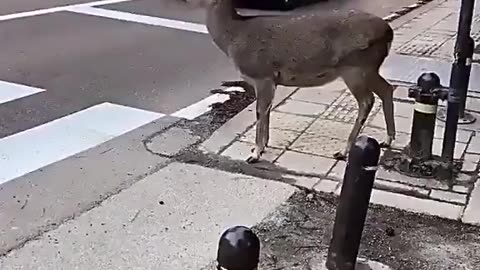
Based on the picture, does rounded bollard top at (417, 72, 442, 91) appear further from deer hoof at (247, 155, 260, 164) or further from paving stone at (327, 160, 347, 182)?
deer hoof at (247, 155, 260, 164)

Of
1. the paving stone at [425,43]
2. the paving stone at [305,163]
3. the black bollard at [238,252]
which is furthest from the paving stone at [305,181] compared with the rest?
the paving stone at [425,43]

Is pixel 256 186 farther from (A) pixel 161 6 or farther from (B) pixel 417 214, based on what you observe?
(A) pixel 161 6

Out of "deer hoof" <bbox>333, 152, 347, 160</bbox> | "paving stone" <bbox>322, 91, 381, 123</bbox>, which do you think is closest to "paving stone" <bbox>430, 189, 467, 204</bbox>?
"deer hoof" <bbox>333, 152, 347, 160</bbox>

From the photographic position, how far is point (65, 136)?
20.5 feet

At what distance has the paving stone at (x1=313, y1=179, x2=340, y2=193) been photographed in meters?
5.21

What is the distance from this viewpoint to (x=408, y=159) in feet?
18.3

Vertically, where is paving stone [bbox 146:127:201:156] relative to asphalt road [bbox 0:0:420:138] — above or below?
above

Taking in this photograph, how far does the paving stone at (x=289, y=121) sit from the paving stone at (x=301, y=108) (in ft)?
0.41

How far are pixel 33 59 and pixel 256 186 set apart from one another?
170 inches

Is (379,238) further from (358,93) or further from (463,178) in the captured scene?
(358,93)

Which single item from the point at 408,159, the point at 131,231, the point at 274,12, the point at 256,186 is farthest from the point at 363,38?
the point at 274,12

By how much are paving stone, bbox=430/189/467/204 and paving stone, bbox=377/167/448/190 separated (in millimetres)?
80

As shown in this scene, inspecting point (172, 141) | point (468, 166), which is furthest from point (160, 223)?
point (468, 166)

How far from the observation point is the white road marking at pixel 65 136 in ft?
18.5
